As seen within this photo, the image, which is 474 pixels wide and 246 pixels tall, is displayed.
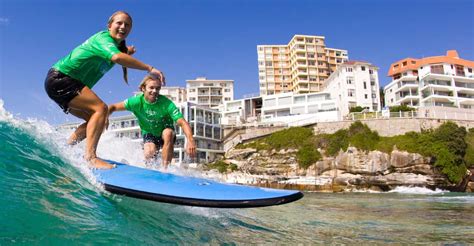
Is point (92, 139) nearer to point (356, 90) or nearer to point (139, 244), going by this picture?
point (139, 244)

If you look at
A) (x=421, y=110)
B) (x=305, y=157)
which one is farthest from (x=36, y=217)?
(x=421, y=110)

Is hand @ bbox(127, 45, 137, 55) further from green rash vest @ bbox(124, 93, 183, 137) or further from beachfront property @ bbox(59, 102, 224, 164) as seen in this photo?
beachfront property @ bbox(59, 102, 224, 164)

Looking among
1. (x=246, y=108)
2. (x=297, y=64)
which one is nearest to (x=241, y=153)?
(x=246, y=108)

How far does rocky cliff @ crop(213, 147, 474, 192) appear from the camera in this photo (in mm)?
32781

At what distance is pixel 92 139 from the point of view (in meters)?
4.08

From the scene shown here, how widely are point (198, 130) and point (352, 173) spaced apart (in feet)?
75.4

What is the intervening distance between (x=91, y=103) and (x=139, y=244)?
2023 mm

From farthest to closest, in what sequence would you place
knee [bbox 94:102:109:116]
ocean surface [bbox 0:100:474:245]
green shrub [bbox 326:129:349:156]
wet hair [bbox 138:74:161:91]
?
green shrub [bbox 326:129:349:156]
wet hair [bbox 138:74:161:91]
knee [bbox 94:102:109:116]
ocean surface [bbox 0:100:474:245]

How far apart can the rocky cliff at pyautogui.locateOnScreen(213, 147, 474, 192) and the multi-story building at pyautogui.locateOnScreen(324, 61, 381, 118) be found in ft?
79.6

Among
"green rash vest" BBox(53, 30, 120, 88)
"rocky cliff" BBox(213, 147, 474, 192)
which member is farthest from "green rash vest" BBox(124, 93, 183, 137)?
"rocky cliff" BBox(213, 147, 474, 192)

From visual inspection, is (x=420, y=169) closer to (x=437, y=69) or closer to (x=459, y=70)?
(x=437, y=69)

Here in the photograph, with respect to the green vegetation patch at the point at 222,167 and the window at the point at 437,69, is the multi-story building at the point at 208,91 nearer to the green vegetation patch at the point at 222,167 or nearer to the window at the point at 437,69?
the green vegetation patch at the point at 222,167

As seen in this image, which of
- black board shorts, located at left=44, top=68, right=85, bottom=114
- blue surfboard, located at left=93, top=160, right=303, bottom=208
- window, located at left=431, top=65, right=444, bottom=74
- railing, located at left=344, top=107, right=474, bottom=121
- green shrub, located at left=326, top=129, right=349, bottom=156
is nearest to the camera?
blue surfboard, located at left=93, top=160, right=303, bottom=208

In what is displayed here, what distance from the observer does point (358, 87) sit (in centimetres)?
5956
